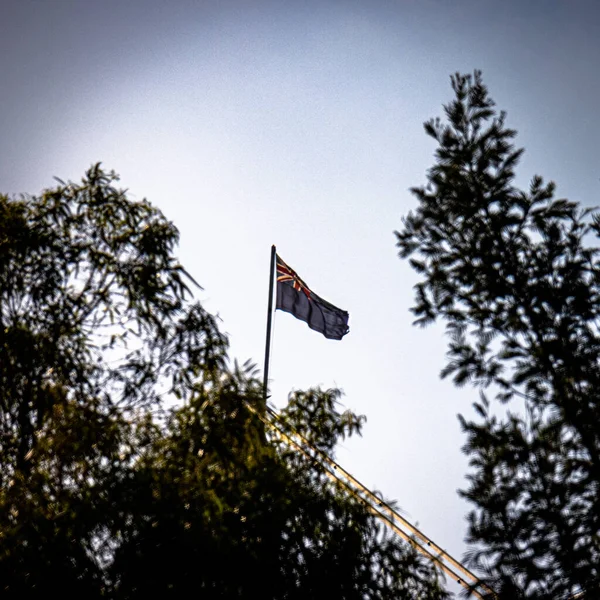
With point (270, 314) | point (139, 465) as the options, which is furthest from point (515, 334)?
point (270, 314)

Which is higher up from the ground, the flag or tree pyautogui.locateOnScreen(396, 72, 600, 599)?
the flag

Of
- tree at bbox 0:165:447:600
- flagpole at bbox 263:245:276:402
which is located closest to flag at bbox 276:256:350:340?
flagpole at bbox 263:245:276:402

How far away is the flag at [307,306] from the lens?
42.5 feet

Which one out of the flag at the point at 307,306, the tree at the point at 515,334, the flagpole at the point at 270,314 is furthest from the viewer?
the flag at the point at 307,306

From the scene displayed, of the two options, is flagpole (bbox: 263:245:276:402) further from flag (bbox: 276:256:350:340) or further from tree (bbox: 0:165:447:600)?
tree (bbox: 0:165:447:600)

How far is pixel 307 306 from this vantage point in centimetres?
1348

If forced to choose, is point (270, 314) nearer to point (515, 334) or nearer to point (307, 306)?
point (307, 306)

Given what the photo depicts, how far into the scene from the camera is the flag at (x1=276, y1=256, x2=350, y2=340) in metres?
13.0

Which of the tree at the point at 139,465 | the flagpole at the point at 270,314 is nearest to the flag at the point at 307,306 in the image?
the flagpole at the point at 270,314

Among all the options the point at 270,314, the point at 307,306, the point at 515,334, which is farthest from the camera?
the point at 307,306

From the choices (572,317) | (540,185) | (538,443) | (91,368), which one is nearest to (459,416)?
(538,443)

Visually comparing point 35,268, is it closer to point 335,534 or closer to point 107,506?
point 107,506

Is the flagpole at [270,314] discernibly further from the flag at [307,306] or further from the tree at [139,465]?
the tree at [139,465]

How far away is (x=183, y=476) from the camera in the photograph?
5.84 meters
